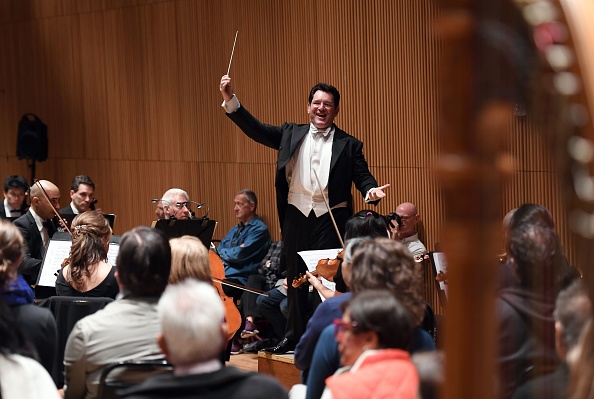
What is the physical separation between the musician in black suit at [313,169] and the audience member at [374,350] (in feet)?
9.41

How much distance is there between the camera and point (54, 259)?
474 cm

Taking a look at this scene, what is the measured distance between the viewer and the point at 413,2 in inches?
232

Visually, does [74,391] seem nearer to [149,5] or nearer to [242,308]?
[242,308]

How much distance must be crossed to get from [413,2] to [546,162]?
515cm

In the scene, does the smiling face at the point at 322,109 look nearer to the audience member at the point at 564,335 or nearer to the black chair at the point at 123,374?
the black chair at the point at 123,374

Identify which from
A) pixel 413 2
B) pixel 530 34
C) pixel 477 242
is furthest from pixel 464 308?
pixel 413 2

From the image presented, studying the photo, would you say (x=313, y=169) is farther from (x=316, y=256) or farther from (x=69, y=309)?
(x=69, y=309)

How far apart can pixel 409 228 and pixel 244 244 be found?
4.17 feet

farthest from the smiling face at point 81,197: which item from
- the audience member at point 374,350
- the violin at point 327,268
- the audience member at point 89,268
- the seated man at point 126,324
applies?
the audience member at point 374,350

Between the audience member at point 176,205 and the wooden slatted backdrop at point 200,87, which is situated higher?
the wooden slatted backdrop at point 200,87

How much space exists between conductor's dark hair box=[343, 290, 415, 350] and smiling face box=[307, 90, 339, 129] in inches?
116

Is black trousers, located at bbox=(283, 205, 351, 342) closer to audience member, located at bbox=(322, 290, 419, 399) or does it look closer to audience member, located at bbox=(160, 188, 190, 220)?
audience member, located at bbox=(160, 188, 190, 220)

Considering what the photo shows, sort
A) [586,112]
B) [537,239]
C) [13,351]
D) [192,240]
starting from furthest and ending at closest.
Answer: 1. [192,240]
2. [13,351]
3. [537,239]
4. [586,112]

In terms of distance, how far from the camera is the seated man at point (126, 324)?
8.21 feet
